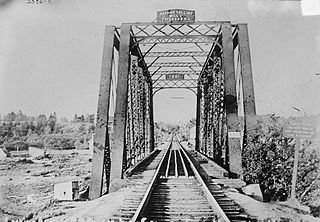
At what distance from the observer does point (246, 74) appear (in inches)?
230

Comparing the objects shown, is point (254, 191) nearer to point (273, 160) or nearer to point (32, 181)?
point (273, 160)

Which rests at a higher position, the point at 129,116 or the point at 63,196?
the point at 129,116

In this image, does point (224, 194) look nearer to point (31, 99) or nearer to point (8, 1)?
point (31, 99)

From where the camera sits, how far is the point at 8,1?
3.80 meters

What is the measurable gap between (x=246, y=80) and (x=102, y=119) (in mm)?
2307

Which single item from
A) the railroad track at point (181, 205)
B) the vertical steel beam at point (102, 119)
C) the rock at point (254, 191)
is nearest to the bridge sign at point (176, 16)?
the vertical steel beam at point (102, 119)

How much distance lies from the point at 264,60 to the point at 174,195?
1.98m

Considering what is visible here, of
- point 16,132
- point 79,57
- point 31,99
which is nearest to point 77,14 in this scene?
point 79,57

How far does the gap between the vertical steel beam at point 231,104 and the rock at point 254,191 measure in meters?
0.64

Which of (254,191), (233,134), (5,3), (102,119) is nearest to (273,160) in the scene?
(254,191)

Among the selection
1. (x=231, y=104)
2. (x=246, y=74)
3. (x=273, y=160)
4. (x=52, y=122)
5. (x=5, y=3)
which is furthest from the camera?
(x=231, y=104)

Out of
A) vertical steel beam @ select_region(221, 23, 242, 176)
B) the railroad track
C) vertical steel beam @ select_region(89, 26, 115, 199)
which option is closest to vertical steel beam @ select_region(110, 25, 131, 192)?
vertical steel beam @ select_region(89, 26, 115, 199)

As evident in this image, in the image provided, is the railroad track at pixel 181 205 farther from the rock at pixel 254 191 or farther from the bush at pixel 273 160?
the bush at pixel 273 160

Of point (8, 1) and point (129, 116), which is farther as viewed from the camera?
point (129, 116)
